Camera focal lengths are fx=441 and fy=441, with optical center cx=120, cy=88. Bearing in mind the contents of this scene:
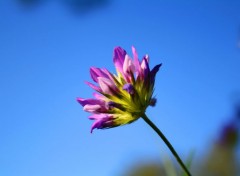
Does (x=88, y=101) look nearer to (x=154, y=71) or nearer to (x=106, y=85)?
(x=106, y=85)

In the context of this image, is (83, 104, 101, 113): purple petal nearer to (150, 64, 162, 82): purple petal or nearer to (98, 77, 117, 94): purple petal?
(98, 77, 117, 94): purple petal

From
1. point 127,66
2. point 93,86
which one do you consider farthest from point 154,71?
point 93,86

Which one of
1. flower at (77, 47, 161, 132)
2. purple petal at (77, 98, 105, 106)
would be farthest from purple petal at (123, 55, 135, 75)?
purple petal at (77, 98, 105, 106)

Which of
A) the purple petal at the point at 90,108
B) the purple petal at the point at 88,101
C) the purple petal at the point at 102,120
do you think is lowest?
the purple petal at the point at 102,120

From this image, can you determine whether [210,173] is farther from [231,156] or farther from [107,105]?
[107,105]

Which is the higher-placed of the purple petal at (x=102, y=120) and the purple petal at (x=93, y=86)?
the purple petal at (x=93, y=86)

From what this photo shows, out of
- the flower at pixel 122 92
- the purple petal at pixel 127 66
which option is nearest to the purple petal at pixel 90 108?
the flower at pixel 122 92

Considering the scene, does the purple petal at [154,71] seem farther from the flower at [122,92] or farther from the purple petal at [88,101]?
the purple petal at [88,101]
